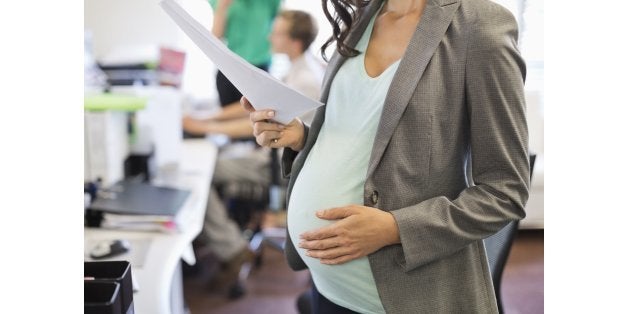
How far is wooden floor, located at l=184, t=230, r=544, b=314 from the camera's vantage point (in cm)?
273

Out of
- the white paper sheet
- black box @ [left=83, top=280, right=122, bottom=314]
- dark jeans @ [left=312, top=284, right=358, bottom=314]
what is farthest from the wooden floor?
black box @ [left=83, top=280, right=122, bottom=314]

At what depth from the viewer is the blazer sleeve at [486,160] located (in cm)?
80

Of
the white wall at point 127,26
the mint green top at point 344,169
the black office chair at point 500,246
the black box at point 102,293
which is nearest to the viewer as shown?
the black box at point 102,293

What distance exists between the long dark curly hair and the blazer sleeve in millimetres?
262

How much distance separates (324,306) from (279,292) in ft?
7.20

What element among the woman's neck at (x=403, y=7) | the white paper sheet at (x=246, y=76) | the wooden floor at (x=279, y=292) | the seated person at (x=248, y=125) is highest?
the woman's neck at (x=403, y=7)

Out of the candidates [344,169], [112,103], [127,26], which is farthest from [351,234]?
[127,26]

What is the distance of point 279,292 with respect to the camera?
314cm

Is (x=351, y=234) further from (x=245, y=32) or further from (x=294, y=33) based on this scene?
(x=245, y=32)

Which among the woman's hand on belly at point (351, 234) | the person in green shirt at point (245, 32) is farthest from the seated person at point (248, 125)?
the woman's hand on belly at point (351, 234)

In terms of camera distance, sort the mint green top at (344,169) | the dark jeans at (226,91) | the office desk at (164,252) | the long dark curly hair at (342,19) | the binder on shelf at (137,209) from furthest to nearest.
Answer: the dark jeans at (226,91), the binder on shelf at (137,209), the office desk at (164,252), the long dark curly hair at (342,19), the mint green top at (344,169)

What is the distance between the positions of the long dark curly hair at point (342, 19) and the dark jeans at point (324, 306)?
1.37 feet

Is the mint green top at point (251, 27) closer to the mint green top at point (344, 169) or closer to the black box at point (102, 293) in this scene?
the mint green top at point (344, 169)
